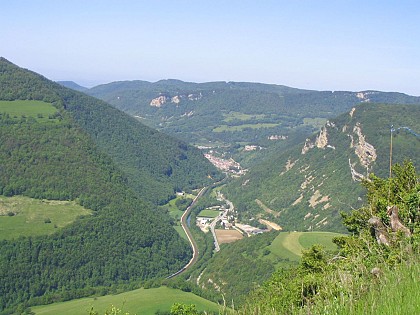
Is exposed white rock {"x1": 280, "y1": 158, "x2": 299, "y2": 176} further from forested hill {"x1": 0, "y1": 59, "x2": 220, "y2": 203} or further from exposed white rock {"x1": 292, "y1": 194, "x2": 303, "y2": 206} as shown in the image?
forested hill {"x1": 0, "y1": 59, "x2": 220, "y2": 203}

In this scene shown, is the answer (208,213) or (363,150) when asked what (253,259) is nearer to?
(208,213)

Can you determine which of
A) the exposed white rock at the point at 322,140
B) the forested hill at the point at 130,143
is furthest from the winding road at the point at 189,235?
the exposed white rock at the point at 322,140

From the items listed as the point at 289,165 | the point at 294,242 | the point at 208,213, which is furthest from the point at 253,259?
the point at 289,165

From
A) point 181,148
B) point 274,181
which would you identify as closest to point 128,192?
point 274,181

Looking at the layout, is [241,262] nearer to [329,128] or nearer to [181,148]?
[329,128]

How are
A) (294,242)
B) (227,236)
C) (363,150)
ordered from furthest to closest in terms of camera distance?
(363,150) < (227,236) < (294,242)

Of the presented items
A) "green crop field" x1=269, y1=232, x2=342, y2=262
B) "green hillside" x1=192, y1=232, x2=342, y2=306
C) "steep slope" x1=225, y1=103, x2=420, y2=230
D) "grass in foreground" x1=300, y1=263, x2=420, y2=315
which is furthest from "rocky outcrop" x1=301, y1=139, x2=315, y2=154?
"grass in foreground" x1=300, y1=263, x2=420, y2=315

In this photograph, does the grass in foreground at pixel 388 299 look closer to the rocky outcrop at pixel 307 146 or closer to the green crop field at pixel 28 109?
the green crop field at pixel 28 109
